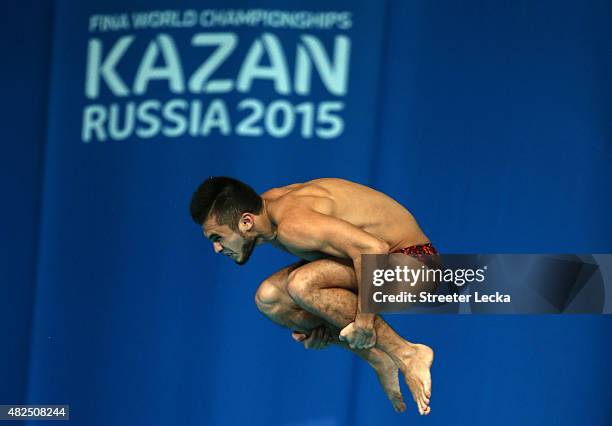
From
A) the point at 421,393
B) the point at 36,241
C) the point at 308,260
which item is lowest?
the point at 421,393

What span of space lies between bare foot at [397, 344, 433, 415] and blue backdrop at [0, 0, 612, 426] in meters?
1.89

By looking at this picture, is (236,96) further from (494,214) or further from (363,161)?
(494,214)

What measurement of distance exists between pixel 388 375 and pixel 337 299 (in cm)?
56

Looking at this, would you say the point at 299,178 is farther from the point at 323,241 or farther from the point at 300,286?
the point at 323,241

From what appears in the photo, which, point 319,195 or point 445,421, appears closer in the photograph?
point 319,195

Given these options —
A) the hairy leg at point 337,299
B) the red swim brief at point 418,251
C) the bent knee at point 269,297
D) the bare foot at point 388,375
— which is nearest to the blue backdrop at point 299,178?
the bare foot at point 388,375

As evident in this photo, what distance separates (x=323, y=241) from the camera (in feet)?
14.0

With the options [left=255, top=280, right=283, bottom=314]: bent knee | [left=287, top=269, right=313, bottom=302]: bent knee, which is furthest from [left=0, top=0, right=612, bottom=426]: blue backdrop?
[left=287, top=269, right=313, bottom=302]: bent knee

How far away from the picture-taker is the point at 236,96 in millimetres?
6680

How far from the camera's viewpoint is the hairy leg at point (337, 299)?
176 inches

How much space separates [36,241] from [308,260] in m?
3.00

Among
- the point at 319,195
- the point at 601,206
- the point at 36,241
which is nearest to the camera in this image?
the point at 319,195

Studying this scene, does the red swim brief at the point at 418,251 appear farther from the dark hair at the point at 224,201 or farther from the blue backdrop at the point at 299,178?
→ the blue backdrop at the point at 299,178

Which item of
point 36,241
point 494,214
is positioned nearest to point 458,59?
point 494,214
